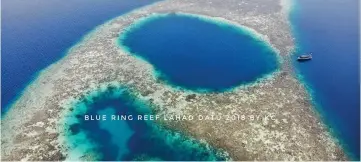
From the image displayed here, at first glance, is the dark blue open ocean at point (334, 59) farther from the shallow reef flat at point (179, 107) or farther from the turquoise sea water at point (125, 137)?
the turquoise sea water at point (125, 137)

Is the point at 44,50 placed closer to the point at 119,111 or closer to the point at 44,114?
the point at 44,114

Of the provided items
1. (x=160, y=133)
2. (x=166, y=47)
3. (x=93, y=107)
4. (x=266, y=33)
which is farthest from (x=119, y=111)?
(x=266, y=33)

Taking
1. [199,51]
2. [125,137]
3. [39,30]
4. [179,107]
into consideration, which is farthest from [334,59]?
[39,30]

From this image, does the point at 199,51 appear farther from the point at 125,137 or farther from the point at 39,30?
the point at 39,30

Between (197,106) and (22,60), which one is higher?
(22,60)

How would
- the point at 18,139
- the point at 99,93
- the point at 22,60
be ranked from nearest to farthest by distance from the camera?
the point at 18,139, the point at 99,93, the point at 22,60
